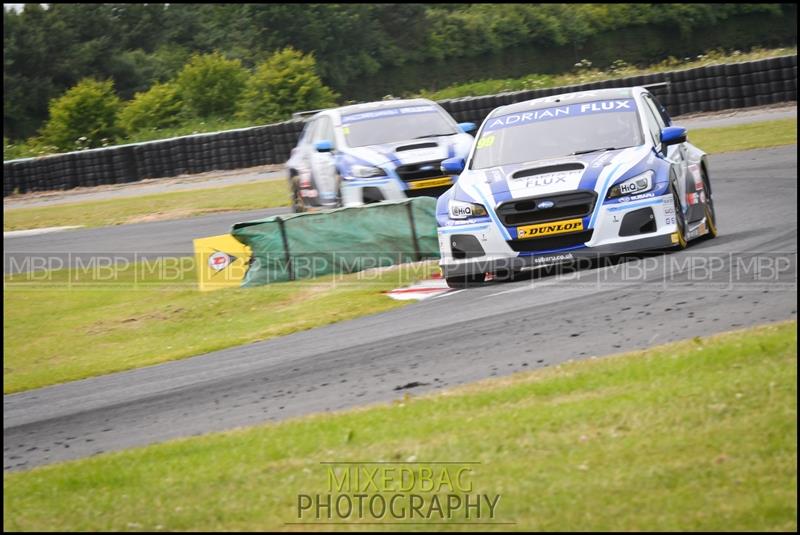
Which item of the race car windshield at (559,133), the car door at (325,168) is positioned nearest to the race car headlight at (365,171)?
the car door at (325,168)

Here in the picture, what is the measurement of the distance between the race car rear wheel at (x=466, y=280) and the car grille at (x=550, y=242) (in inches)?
25.7

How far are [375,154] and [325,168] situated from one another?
953 mm

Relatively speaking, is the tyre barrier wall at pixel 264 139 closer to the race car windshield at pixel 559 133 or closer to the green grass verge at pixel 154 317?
the green grass verge at pixel 154 317

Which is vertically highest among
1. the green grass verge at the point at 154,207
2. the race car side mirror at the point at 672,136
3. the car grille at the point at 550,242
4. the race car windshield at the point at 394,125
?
the race car windshield at the point at 394,125

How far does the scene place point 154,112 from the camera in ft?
123

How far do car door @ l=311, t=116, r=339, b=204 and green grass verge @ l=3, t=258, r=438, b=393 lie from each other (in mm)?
2041

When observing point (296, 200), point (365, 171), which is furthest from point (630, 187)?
point (296, 200)

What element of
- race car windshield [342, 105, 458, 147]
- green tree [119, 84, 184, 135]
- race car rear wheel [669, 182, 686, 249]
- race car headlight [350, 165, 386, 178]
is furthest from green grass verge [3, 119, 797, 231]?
green tree [119, 84, 184, 135]

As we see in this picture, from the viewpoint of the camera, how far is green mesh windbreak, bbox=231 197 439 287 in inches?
504

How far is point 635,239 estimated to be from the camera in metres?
9.68

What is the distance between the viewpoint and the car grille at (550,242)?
384 inches

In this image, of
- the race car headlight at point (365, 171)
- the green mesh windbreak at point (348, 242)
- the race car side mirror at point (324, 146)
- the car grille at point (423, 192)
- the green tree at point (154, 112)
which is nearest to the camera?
the green mesh windbreak at point (348, 242)

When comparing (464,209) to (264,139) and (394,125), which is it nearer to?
(394,125)

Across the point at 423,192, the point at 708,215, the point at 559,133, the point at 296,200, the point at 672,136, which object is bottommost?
the point at 708,215
